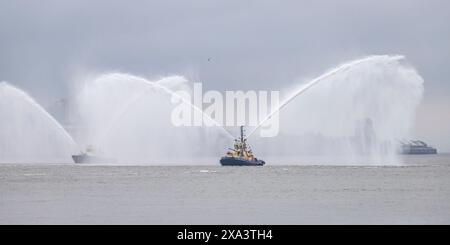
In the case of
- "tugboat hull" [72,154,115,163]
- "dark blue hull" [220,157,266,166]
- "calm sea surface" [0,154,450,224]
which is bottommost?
"calm sea surface" [0,154,450,224]

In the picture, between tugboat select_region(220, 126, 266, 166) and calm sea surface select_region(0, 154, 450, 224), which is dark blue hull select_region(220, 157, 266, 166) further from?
calm sea surface select_region(0, 154, 450, 224)

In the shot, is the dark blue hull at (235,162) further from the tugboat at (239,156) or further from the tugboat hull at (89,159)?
the tugboat hull at (89,159)

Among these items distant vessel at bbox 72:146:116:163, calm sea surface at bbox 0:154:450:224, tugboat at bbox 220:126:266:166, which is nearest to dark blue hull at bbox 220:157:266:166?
tugboat at bbox 220:126:266:166

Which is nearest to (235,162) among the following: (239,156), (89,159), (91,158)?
(239,156)

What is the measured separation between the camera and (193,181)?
67.9 m

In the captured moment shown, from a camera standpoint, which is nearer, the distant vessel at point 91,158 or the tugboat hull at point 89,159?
the distant vessel at point 91,158

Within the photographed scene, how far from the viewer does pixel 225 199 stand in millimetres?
50312

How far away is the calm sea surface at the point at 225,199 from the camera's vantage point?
3966 cm

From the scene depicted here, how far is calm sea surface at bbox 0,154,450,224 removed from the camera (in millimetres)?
39656

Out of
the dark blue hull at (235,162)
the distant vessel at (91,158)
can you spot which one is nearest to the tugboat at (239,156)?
the dark blue hull at (235,162)
